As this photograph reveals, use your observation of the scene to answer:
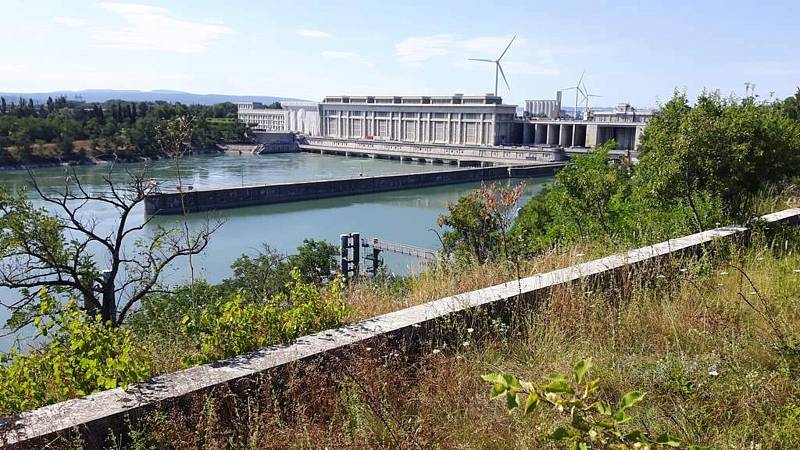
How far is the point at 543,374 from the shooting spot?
2.73m

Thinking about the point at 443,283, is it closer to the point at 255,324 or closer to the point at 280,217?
the point at 255,324

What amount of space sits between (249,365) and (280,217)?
37499 mm

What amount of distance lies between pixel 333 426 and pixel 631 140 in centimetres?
8222

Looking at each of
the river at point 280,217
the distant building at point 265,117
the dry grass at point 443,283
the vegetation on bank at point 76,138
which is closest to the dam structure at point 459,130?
the distant building at point 265,117

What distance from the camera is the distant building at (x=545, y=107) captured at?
106375 mm

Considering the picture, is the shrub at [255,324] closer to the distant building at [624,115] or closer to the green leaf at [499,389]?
the green leaf at [499,389]

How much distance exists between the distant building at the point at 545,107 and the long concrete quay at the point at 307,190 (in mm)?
47132

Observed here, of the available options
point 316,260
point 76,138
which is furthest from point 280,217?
point 76,138

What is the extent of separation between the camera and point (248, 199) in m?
42.1

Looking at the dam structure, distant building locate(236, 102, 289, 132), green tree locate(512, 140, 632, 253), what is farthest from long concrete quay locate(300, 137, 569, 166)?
green tree locate(512, 140, 632, 253)

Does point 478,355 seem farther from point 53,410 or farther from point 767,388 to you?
point 53,410

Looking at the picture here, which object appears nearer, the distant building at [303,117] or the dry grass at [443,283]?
the dry grass at [443,283]

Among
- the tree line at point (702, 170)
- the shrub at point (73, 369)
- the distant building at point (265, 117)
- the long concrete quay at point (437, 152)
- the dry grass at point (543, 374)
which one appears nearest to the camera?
the dry grass at point (543, 374)

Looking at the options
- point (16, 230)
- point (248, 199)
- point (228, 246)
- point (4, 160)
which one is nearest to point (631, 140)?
point (248, 199)
